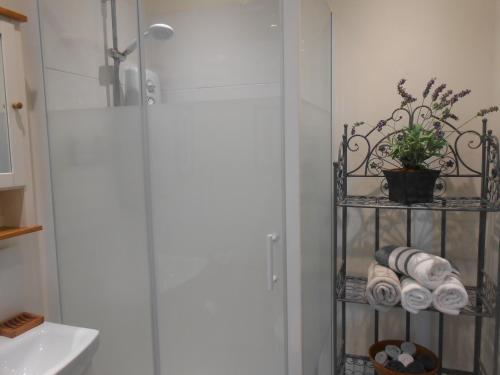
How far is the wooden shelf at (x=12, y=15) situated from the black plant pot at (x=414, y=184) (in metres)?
1.54

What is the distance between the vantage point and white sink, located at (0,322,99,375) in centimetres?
125

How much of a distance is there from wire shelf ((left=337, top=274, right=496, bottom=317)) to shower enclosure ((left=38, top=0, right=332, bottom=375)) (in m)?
0.13

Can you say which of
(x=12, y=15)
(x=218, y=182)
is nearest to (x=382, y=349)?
(x=218, y=182)

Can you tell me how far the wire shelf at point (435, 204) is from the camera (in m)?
1.47

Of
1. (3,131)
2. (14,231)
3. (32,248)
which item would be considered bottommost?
(32,248)

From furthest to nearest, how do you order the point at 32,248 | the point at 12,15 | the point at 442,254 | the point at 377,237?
the point at 377,237 → the point at 442,254 → the point at 32,248 → the point at 12,15

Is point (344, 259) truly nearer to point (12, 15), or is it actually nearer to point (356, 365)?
point (356, 365)

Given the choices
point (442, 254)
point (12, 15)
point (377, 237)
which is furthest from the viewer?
point (377, 237)

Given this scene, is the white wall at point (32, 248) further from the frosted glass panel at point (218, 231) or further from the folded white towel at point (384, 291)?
the folded white towel at point (384, 291)

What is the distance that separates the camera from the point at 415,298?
1.46 metres

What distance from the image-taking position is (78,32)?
4.96 ft

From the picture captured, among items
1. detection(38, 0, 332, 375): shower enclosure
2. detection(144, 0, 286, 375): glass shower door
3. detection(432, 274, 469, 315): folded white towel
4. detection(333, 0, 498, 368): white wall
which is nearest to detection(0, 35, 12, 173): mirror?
detection(38, 0, 332, 375): shower enclosure

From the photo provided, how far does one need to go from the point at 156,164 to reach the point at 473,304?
1.44m

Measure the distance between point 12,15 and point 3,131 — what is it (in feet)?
1.36
